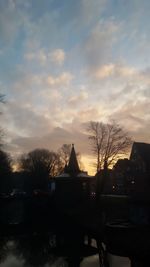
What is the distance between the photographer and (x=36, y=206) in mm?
59375

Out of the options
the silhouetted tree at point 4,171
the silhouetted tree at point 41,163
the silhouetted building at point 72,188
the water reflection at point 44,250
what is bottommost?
the water reflection at point 44,250

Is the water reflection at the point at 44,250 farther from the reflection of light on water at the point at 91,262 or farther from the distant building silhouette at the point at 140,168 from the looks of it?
the distant building silhouette at the point at 140,168

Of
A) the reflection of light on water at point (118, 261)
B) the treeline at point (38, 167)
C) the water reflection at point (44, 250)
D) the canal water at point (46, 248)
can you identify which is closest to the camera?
the reflection of light on water at point (118, 261)

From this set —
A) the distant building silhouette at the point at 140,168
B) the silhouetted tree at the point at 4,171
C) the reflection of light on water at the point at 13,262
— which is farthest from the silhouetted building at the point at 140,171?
the silhouetted tree at the point at 4,171

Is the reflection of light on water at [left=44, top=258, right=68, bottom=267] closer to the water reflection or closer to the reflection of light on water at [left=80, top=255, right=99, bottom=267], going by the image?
the water reflection

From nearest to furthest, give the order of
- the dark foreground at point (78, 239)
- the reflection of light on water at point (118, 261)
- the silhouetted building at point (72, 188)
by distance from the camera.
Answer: the reflection of light on water at point (118, 261)
the dark foreground at point (78, 239)
the silhouetted building at point (72, 188)

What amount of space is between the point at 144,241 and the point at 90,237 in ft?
28.7

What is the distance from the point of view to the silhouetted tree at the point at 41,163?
9775 centimetres

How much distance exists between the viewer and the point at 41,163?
339 feet

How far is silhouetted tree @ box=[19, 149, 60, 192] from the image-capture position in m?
97.8

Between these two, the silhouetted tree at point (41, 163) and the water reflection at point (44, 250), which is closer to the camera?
the water reflection at point (44, 250)

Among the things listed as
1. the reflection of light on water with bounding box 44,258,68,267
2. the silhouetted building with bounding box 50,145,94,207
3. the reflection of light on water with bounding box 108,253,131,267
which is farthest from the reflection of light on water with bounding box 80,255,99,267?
the silhouetted building with bounding box 50,145,94,207

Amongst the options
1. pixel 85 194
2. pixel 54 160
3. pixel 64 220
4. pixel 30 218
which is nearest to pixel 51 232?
pixel 64 220

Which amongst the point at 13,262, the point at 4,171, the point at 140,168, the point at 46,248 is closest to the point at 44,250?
the point at 46,248
